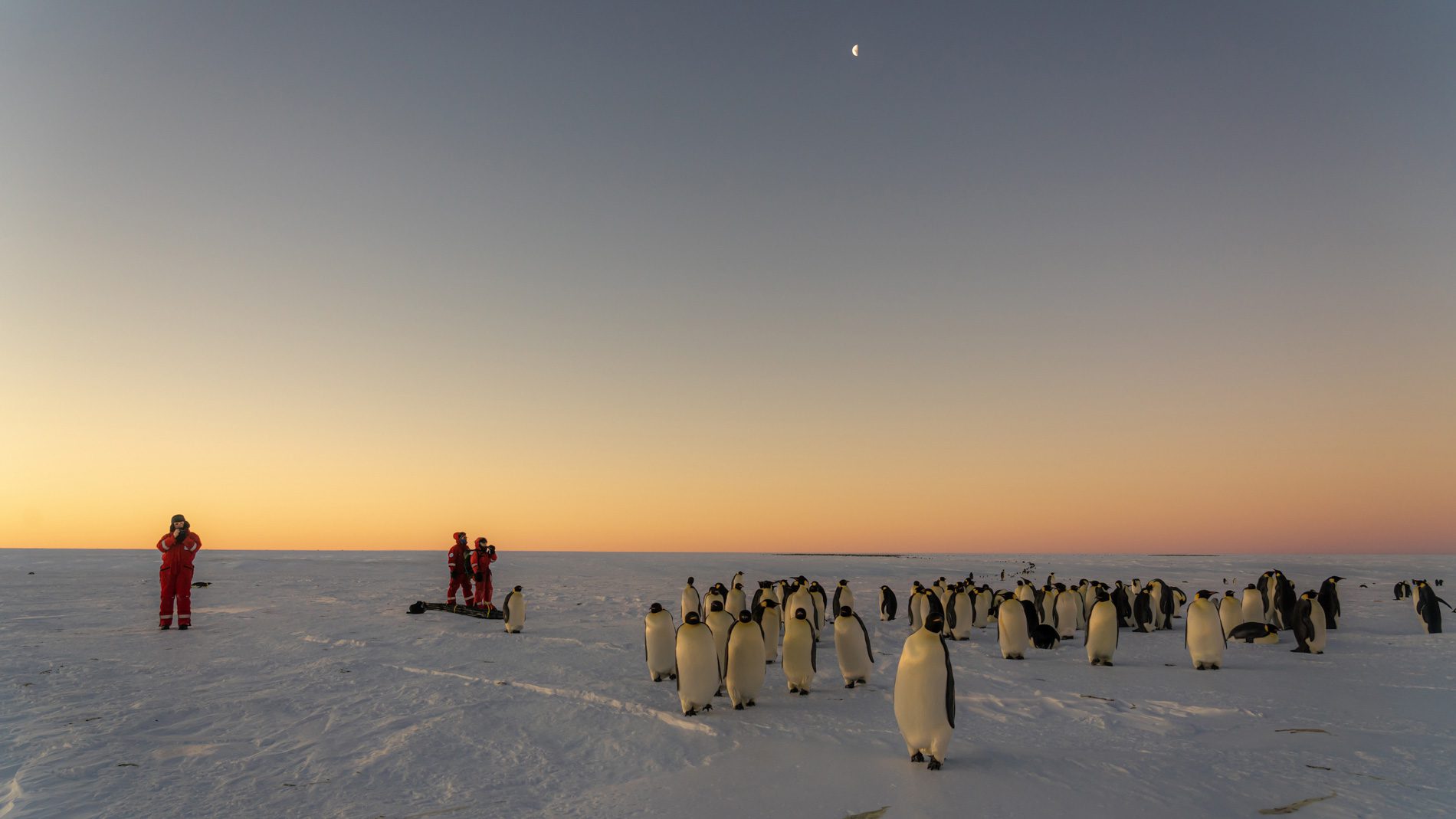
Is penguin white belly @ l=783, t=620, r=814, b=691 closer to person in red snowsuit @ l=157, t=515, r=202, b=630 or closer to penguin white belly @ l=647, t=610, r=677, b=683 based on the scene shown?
penguin white belly @ l=647, t=610, r=677, b=683

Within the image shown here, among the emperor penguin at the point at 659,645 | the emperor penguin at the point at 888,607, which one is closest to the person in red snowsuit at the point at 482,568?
the emperor penguin at the point at 659,645

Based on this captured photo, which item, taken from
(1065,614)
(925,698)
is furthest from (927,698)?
(1065,614)

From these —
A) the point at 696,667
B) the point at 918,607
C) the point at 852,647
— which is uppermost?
the point at 696,667

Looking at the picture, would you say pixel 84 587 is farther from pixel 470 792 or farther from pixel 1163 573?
pixel 1163 573

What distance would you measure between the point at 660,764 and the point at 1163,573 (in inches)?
1662

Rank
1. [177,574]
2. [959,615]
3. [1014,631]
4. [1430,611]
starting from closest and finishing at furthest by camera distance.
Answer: [1014,631], [177,574], [959,615], [1430,611]

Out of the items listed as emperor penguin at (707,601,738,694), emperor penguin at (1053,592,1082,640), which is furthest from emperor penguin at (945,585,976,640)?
emperor penguin at (707,601,738,694)

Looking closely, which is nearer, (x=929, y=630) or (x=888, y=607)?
(x=929, y=630)

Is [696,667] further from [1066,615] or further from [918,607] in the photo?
[1066,615]

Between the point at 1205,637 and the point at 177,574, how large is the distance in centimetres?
1546

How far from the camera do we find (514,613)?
43.9 feet

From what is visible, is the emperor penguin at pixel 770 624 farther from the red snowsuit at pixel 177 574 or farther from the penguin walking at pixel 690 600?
the red snowsuit at pixel 177 574

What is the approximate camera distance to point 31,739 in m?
6.30

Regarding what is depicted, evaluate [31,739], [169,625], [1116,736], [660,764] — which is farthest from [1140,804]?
[169,625]
